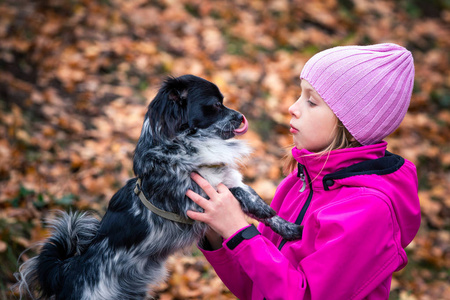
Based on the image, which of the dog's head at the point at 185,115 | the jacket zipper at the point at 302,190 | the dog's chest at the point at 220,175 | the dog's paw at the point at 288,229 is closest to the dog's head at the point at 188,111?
the dog's head at the point at 185,115

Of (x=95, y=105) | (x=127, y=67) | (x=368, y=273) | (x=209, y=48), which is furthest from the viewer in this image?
(x=209, y=48)

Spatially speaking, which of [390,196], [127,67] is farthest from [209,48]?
[390,196]

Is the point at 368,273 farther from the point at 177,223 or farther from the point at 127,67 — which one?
the point at 127,67

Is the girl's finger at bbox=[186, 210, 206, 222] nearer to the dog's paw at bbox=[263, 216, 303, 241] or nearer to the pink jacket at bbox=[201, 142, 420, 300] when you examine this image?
the pink jacket at bbox=[201, 142, 420, 300]

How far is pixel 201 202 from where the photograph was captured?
2166 mm

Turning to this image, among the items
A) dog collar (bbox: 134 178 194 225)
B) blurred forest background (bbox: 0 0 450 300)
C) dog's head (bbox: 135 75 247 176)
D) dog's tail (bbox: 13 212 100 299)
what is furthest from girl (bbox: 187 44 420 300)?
blurred forest background (bbox: 0 0 450 300)

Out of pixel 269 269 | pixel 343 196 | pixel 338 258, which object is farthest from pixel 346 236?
pixel 269 269

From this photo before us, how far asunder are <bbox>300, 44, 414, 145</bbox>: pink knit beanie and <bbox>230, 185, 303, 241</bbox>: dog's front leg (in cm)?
57

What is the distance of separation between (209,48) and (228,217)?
4945 mm

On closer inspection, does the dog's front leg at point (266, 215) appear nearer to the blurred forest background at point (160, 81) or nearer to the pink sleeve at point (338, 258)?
the pink sleeve at point (338, 258)

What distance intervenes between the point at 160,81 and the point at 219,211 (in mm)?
1199

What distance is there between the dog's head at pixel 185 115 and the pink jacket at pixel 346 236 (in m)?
0.56

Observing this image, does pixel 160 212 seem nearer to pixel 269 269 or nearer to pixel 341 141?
pixel 269 269

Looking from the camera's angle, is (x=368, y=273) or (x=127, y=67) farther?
(x=127, y=67)
